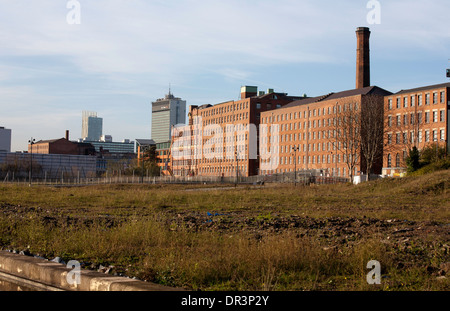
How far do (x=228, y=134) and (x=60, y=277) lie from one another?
440 ft

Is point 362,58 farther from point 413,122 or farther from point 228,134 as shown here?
point 228,134

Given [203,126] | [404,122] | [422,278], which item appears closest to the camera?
[422,278]

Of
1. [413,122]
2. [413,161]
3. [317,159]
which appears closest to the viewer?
[413,161]

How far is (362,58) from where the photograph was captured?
108 meters

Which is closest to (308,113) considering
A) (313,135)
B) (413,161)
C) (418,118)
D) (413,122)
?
(313,135)

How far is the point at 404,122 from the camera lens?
9125cm

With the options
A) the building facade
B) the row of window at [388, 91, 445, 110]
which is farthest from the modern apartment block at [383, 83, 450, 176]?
the building facade

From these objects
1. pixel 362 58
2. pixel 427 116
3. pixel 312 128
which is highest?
pixel 362 58

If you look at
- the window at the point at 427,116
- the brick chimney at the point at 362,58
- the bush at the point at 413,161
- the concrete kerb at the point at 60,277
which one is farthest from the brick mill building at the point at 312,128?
the concrete kerb at the point at 60,277

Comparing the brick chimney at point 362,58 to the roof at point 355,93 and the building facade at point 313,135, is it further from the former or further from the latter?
the building facade at point 313,135

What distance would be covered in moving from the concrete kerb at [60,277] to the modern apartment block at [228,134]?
370ft
